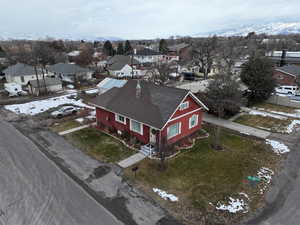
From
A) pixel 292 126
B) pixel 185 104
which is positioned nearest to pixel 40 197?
pixel 185 104

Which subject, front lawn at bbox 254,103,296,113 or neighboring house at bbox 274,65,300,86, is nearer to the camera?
front lawn at bbox 254,103,296,113

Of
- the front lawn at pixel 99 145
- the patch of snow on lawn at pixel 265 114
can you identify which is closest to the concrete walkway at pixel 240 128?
the patch of snow on lawn at pixel 265 114

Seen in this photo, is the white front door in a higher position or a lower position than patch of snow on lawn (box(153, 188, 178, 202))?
higher

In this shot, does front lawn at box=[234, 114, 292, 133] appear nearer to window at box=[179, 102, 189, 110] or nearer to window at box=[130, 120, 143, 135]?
window at box=[179, 102, 189, 110]

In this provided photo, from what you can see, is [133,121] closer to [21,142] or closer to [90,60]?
[21,142]

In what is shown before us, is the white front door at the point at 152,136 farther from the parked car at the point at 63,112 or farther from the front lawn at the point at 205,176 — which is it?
the parked car at the point at 63,112

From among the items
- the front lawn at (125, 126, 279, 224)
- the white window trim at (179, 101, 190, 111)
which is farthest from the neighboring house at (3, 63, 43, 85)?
the front lawn at (125, 126, 279, 224)

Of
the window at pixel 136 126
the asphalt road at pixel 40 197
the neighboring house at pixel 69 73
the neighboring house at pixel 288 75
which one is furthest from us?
the neighboring house at pixel 69 73

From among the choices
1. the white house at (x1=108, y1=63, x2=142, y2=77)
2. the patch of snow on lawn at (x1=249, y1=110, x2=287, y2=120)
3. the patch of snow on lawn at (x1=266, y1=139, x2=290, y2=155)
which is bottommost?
the patch of snow on lawn at (x1=266, y1=139, x2=290, y2=155)
